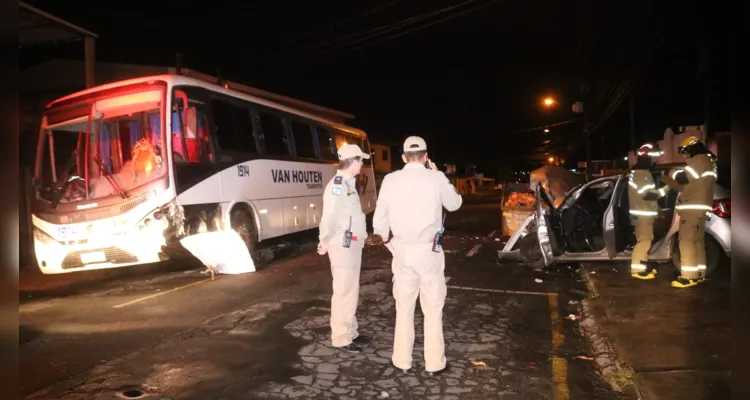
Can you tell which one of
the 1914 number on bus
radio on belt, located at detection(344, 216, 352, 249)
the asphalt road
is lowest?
the asphalt road

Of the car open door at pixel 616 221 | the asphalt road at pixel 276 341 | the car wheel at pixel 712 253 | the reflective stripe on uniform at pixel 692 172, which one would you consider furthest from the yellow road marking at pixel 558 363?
the car wheel at pixel 712 253

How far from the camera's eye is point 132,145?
8805mm

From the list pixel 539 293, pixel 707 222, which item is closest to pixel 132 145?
pixel 539 293

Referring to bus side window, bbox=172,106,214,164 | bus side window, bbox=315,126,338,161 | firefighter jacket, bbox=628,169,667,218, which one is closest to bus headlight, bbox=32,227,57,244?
bus side window, bbox=172,106,214,164

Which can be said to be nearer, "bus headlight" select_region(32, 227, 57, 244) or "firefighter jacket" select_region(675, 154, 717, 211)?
"firefighter jacket" select_region(675, 154, 717, 211)

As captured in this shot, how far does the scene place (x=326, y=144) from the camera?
15047mm

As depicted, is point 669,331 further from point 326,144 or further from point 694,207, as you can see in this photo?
point 326,144

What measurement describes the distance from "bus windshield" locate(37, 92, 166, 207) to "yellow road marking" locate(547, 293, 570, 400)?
6.05 meters

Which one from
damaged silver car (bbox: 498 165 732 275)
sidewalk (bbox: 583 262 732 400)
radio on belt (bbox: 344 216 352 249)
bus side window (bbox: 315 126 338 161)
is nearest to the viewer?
sidewalk (bbox: 583 262 732 400)

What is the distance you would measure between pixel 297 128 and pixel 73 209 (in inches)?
235

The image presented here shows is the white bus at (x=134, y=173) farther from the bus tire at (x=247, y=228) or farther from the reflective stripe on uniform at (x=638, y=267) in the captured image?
the reflective stripe on uniform at (x=638, y=267)

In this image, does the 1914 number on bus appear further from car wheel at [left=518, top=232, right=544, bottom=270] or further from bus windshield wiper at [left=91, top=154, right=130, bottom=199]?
car wheel at [left=518, top=232, right=544, bottom=270]

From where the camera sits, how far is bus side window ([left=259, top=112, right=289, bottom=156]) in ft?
38.1

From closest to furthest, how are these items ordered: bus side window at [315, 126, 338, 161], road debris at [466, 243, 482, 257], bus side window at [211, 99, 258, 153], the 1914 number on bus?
1. bus side window at [211, 99, 258, 153]
2. the 1914 number on bus
3. road debris at [466, 243, 482, 257]
4. bus side window at [315, 126, 338, 161]
